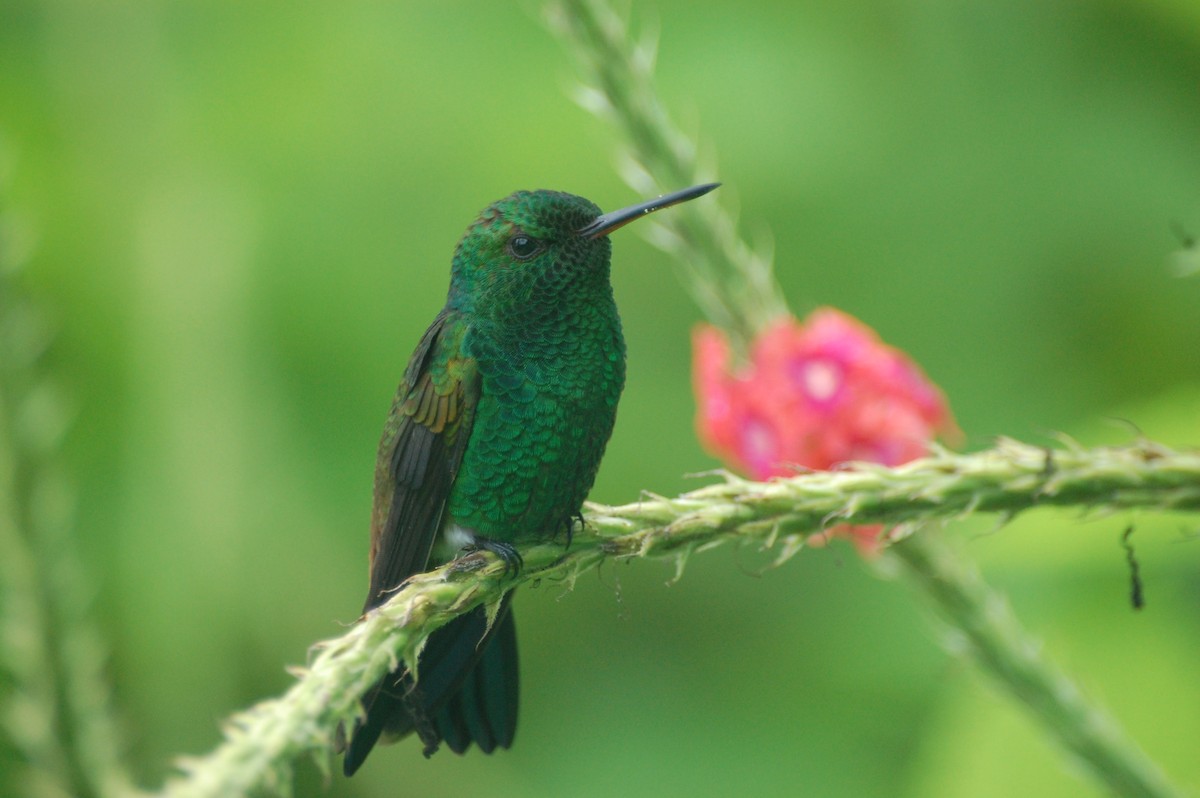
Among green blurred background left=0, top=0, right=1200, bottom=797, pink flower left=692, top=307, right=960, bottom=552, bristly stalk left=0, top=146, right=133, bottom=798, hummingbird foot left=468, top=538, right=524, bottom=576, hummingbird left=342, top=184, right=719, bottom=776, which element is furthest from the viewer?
green blurred background left=0, top=0, right=1200, bottom=797

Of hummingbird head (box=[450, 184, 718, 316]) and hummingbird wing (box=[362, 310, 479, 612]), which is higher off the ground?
hummingbird head (box=[450, 184, 718, 316])

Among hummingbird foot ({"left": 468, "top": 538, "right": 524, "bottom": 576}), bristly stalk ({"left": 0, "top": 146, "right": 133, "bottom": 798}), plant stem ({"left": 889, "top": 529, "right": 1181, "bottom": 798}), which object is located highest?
plant stem ({"left": 889, "top": 529, "right": 1181, "bottom": 798})

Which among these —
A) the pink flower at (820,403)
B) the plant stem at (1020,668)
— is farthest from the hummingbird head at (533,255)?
the plant stem at (1020,668)

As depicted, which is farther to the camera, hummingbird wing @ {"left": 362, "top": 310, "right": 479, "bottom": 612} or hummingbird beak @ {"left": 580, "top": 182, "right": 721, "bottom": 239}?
hummingbird wing @ {"left": 362, "top": 310, "right": 479, "bottom": 612}

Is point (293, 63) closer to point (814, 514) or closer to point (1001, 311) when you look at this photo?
point (1001, 311)

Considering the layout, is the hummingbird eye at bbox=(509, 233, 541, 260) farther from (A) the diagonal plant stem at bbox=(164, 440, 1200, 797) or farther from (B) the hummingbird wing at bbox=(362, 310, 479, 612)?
(A) the diagonal plant stem at bbox=(164, 440, 1200, 797)

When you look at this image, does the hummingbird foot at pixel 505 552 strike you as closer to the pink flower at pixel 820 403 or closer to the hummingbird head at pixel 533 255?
the hummingbird head at pixel 533 255

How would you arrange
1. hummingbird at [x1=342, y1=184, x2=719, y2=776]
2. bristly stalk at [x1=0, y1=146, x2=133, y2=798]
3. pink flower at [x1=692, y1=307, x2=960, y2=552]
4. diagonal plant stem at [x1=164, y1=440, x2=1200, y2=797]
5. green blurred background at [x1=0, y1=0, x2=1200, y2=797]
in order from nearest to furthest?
diagonal plant stem at [x1=164, y1=440, x2=1200, y2=797] → hummingbird at [x1=342, y1=184, x2=719, y2=776] → bristly stalk at [x1=0, y1=146, x2=133, y2=798] → pink flower at [x1=692, y1=307, x2=960, y2=552] → green blurred background at [x1=0, y1=0, x2=1200, y2=797]

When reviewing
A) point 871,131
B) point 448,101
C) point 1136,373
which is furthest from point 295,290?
point 1136,373

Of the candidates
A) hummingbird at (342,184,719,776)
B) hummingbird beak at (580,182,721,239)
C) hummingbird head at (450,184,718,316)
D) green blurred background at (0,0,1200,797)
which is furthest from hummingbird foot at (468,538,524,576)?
green blurred background at (0,0,1200,797)

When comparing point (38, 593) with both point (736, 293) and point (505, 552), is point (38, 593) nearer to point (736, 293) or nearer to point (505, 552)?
point (505, 552)
